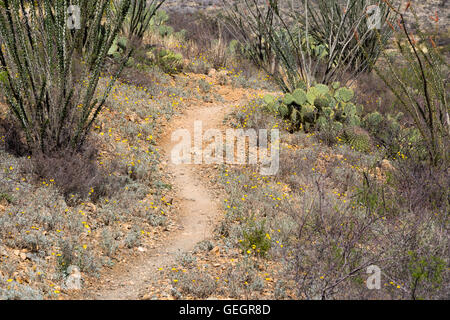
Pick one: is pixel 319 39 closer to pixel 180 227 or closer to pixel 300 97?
pixel 300 97

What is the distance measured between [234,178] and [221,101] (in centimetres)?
460

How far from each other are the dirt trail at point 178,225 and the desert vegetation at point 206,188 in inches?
1.5

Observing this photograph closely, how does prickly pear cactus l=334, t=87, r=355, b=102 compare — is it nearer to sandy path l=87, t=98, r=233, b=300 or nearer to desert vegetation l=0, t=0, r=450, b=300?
desert vegetation l=0, t=0, r=450, b=300

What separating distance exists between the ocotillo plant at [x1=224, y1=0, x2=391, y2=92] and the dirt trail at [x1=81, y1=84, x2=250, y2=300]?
231 centimetres

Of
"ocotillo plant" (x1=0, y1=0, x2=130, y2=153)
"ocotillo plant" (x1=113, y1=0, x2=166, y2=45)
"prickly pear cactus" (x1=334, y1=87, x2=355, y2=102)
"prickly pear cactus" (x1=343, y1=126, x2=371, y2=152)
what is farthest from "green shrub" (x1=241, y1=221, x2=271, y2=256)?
"ocotillo plant" (x1=113, y1=0, x2=166, y2=45)

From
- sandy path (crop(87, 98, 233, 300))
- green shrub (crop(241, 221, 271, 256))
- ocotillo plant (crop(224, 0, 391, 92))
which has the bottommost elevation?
sandy path (crop(87, 98, 233, 300))

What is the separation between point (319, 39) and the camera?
Result: 1477cm

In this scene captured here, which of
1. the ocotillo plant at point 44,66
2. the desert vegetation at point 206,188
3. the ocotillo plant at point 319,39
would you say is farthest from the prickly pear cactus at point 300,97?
the ocotillo plant at point 44,66

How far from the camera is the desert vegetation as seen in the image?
4121mm

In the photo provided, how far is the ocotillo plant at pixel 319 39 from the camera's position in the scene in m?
9.52

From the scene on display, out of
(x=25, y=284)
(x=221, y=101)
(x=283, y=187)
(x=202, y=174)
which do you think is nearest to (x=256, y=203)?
(x=283, y=187)

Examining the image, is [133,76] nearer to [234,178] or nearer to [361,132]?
[234,178]

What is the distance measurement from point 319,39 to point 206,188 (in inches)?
396

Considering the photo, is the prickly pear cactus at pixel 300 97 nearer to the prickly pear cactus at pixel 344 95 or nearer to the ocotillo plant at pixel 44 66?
the prickly pear cactus at pixel 344 95
